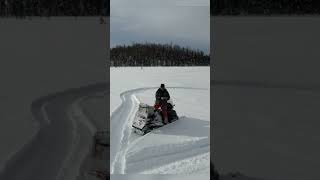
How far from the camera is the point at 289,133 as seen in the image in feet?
11.0

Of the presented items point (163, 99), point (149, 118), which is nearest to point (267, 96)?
point (163, 99)

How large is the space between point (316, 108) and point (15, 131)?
256 cm

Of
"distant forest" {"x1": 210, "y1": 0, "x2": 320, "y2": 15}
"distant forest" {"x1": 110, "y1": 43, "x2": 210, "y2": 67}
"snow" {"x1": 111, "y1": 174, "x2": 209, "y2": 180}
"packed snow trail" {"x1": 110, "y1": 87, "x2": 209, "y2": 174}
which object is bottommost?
"snow" {"x1": 111, "y1": 174, "x2": 209, "y2": 180}

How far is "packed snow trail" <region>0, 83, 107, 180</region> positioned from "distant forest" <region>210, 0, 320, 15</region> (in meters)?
1.23

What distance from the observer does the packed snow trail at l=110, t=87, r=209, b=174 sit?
4.53m

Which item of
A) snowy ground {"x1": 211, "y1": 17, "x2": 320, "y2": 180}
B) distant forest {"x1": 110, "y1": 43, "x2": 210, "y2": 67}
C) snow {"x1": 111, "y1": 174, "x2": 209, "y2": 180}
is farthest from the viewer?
distant forest {"x1": 110, "y1": 43, "x2": 210, "y2": 67}

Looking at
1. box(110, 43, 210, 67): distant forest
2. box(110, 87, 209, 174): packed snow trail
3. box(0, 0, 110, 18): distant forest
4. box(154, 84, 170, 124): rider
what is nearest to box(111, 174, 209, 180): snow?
box(110, 87, 209, 174): packed snow trail

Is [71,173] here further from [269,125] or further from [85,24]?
[269,125]

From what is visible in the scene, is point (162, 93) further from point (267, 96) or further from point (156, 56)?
point (267, 96)

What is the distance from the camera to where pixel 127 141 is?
15.3 ft

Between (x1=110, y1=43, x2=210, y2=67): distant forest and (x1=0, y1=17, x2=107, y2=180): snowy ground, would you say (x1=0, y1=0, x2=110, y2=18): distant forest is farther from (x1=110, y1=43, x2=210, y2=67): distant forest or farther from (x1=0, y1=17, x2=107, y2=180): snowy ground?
(x1=110, y1=43, x2=210, y2=67): distant forest

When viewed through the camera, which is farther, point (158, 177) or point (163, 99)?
point (163, 99)

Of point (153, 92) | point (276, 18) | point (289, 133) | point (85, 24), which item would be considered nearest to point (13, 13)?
point (85, 24)

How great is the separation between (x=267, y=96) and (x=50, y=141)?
1.92 metres
